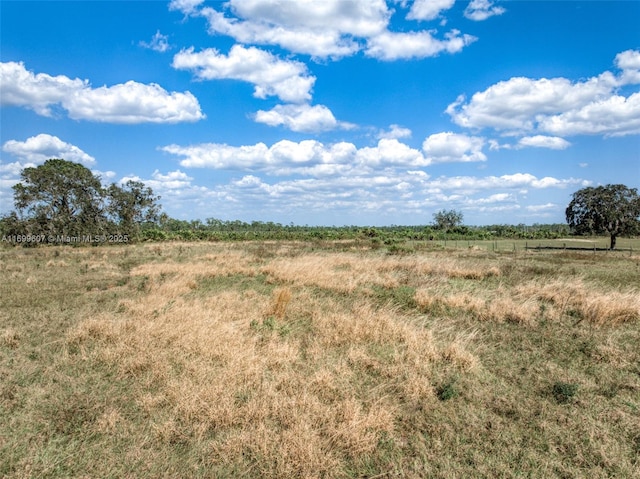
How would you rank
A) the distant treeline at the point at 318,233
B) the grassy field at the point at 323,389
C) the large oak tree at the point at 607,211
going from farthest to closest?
1. the distant treeline at the point at 318,233
2. the large oak tree at the point at 607,211
3. the grassy field at the point at 323,389

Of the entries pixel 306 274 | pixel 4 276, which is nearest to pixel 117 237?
Result: pixel 4 276

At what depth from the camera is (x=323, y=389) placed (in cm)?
586

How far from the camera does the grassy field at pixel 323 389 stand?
437cm

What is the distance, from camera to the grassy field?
4371 millimetres

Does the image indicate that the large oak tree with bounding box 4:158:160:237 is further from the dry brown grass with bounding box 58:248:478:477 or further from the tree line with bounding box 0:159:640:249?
the dry brown grass with bounding box 58:248:478:477

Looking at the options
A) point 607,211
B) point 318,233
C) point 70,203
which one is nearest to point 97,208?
point 70,203

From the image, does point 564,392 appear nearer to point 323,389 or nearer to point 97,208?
point 323,389

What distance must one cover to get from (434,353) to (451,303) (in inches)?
170

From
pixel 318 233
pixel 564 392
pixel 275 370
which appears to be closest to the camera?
pixel 564 392

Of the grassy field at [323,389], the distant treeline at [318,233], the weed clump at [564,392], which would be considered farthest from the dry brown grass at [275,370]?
the distant treeline at [318,233]

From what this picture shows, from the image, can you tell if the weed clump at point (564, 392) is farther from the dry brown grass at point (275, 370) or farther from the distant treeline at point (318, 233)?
the distant treeline at point (318, 233)

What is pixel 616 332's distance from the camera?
8.45m

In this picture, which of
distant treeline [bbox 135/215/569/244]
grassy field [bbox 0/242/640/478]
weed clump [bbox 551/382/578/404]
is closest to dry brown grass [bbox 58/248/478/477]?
grassy field [bbox 0/242/640/478]

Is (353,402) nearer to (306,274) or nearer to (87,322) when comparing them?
(87,322)
